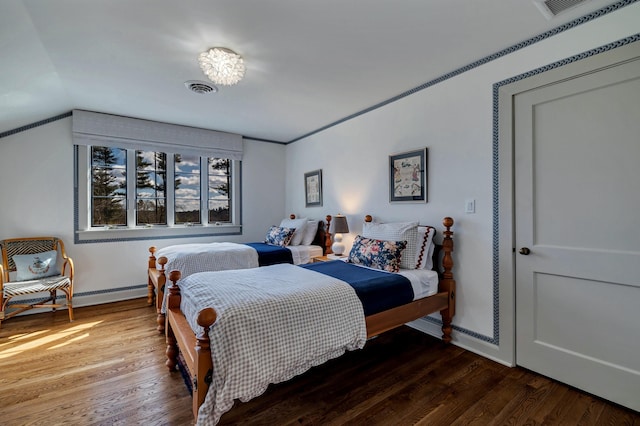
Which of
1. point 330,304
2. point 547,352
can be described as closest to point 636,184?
point 547,352

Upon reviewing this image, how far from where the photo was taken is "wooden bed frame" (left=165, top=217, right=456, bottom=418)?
1.44 metres

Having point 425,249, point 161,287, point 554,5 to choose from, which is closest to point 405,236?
point 425,249

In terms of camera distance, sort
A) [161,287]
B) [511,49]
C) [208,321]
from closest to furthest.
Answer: [208,321]
[511,49]
[161,287]

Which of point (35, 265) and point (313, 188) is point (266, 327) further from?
point (35, 265)

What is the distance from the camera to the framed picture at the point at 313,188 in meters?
4.46

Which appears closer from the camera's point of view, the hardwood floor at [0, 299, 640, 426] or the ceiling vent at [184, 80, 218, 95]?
the hardwood floor at [0, 299, 640, 426]

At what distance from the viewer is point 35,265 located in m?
3.28

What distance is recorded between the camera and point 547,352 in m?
2.11

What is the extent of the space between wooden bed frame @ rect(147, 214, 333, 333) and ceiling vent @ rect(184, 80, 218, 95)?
5.65ft

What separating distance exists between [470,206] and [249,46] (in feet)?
7.26

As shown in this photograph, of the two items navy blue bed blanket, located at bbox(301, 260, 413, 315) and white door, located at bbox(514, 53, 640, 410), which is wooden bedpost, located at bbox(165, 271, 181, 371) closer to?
navy blue bed blanket, located at bbox(301, 260, 413, 315)

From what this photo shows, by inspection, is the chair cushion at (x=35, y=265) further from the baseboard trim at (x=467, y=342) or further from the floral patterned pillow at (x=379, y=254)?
the baseboard trim at (x=467, y=342)

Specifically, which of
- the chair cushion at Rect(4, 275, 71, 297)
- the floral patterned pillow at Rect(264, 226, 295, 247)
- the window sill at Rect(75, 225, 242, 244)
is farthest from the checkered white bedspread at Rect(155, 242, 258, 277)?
the chair cushion at Rect(4, 275, 71, 297)

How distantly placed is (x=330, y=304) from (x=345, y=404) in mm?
627
